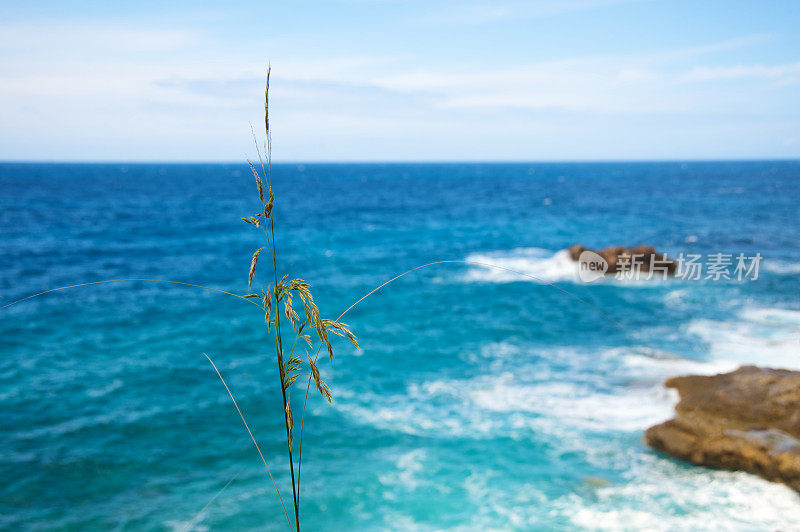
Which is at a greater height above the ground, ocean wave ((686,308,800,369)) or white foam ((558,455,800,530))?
ocean wave ((686,308,800,369))

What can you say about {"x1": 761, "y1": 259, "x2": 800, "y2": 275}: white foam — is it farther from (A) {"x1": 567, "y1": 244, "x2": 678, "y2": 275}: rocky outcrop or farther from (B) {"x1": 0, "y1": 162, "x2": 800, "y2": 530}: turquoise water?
(A) {"x1": 567, "y1": 244, "x2": 678, "y2": 275}: rocky outcrop

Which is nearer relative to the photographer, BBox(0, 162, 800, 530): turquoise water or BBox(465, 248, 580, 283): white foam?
BBox(0, 162, 800, 530): turquoise water

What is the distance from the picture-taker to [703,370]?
1639cm

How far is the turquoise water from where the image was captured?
10789 millimetres

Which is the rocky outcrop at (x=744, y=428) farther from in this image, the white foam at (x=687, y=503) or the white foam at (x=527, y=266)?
the white foam at (x=527, y=266)

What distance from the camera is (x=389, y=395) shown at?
52.9ft

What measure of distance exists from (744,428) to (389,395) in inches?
352

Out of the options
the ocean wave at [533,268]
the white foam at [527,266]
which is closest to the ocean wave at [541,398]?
the ocean wave at [533,268]

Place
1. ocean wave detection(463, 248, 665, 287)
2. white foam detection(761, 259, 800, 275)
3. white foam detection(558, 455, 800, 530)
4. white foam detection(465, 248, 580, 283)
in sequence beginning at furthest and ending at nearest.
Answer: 1. white foam detection(465, 248, 580, 283)
2. ocean wave detection(463, 248, 665, 287)
3. white foam detection(761, 259, 800, 275)
4. white foam detection(558, 455, 800, 530)

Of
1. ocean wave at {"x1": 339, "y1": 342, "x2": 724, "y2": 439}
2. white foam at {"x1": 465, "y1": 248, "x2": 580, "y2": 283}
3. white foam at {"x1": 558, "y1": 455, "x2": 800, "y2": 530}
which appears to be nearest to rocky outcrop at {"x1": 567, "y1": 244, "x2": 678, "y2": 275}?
white foam at {"x1": 465, "y1": 248, "x2": 580, "y2": 283}

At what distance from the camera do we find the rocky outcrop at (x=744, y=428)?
10.7 meters

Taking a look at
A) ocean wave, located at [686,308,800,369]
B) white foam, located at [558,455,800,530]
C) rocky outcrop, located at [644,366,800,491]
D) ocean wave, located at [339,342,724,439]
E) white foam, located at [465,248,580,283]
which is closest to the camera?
white foam, located at [558,455,800,530]

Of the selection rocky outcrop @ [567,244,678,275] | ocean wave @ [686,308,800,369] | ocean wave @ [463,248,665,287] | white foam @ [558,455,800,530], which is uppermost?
rocky outcrop @ [567,244,678,275]

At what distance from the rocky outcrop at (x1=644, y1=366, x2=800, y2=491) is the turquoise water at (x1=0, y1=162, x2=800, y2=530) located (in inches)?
16.4
